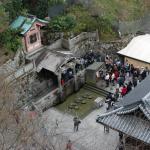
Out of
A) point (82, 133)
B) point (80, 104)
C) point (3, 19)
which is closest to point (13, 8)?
point (3, 19)

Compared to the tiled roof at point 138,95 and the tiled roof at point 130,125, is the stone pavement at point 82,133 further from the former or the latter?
the tiled roof at point 130,125

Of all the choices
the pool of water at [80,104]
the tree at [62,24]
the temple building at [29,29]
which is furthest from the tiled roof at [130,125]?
the tree at [62,24]

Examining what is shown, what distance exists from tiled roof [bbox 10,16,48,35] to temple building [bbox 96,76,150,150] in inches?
546

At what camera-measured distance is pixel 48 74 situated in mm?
38781

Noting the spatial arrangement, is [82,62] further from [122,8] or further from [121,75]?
[122,8]

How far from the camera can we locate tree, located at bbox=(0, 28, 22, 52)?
1460 inches

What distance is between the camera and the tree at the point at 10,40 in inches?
1460

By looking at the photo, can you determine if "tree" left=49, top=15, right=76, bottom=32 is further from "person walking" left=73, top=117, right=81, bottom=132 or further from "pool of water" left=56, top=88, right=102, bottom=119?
"person walking" left=73, top=117, right=81, bottom=132

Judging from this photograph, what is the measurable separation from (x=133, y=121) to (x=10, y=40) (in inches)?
601

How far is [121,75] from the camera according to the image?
37.7 m

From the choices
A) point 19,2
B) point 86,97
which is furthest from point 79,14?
point 86,97

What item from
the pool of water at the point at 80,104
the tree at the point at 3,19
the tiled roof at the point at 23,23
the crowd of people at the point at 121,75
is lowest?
the pool of water at the point at 80,104

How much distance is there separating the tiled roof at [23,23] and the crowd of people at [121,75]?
7.48 metres

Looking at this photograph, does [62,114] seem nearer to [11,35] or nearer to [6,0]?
[11,35]
